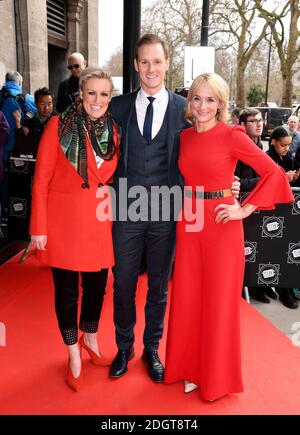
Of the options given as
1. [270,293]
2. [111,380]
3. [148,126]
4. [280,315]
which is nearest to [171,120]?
[148,126]

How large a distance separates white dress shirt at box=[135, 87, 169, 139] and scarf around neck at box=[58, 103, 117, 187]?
18 centimetres

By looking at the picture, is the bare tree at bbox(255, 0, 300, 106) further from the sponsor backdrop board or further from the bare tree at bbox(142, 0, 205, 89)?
the sponsor backdrop board

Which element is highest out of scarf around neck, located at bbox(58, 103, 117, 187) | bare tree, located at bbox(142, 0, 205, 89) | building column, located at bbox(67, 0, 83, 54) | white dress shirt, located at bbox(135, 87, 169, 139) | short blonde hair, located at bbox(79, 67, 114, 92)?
bare tree, located at bbox(142, 0, 205, 89)

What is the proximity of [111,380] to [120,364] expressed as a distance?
0.11 metres

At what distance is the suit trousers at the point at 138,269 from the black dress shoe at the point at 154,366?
0.04m

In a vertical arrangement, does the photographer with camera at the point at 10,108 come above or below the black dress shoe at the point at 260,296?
above

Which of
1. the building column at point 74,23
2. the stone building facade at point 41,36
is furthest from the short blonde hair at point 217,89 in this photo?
the building column at point 74,23

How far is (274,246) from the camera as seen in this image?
3.75 m

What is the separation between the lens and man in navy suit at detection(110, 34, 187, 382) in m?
2.37

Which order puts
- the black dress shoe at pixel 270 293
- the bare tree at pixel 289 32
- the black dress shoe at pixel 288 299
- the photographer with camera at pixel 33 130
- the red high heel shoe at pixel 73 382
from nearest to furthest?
the red high heel shoe at pixel 73 382 → the black dress shoe at pixel 288 299 → the black dress shoe at pixel 270 293 → the photographer with camera at pixel 33 130 → the bare tree at pixel 289 32

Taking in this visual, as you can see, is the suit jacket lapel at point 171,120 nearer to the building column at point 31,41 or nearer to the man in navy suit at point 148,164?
the man in navy suit at point 148,164

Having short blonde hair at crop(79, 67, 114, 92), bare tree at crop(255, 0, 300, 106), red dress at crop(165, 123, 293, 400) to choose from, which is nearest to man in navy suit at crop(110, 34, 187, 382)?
A: red dress at crop(165, 123, 293, 400)

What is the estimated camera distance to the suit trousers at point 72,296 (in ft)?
8.16
